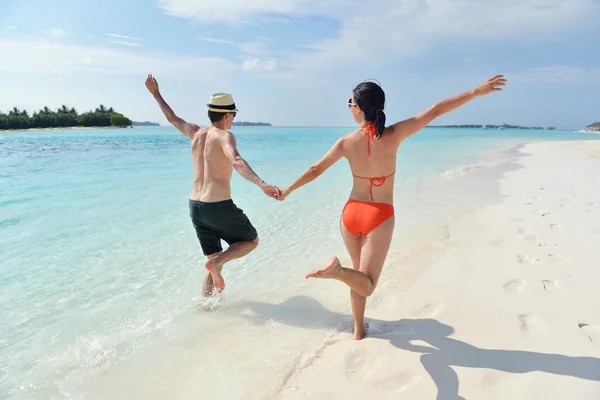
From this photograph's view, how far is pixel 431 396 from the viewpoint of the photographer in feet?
7.77

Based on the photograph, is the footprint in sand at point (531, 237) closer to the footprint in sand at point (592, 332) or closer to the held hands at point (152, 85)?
the footprint in sand at point (592, 332)

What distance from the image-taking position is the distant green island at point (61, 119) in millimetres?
78363

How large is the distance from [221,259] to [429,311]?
6.89ft

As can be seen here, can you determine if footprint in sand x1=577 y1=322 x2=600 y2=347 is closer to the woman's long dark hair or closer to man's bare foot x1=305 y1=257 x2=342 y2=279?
man's bare foot x1=305 y1=257 x2=342 y2=279

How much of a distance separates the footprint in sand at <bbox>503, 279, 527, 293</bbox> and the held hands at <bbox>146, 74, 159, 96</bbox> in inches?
178

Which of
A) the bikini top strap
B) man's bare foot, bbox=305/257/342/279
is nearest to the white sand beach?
man's bare foot, bbox=305/257/342/279

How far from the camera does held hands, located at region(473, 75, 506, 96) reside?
2.81 meters

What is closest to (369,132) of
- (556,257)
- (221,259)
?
(221,259)

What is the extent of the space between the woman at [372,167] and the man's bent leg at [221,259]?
1385mm

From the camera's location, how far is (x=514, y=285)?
3.77 metres

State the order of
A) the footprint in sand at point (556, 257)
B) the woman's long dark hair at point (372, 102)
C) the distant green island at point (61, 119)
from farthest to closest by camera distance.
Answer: the distant green island at point (61, 119)
the footprint in sand at point (556, 257)
the woman's long dark hair at point (372, 102)

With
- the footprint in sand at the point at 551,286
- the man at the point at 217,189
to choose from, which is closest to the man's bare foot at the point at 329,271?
the man at the point at 217,189

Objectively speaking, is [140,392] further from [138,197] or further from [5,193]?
[5,193]

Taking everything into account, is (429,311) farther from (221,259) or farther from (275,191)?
(221,259)
